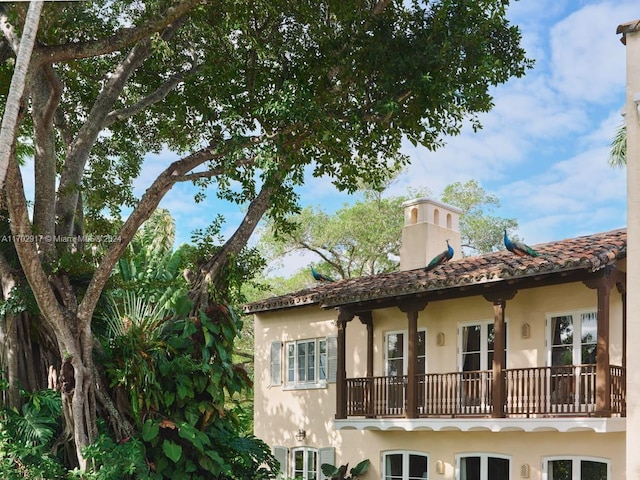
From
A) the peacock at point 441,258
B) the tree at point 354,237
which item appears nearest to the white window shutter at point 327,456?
the peacock at point 441,258

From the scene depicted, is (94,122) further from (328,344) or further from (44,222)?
(328,344)

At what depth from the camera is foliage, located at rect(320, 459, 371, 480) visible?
62.5 ft

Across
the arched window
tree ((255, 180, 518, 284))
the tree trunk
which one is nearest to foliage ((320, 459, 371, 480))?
the arched window

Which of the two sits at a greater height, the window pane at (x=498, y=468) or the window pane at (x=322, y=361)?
the window pane at (x=322, y=361)

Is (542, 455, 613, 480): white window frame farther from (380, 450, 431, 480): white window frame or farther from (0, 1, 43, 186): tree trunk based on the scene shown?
(0, 1, 43, 186): tree trunk

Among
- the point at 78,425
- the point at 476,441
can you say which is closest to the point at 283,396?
the point at 476,441

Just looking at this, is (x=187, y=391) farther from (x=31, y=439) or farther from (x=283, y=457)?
(x=283, y=457)

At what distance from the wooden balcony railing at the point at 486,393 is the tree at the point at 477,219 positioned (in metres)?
18.9

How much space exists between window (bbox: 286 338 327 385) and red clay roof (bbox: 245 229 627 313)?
1064 millimetres

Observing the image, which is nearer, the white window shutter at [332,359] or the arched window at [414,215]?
the white window shutter at [332,359]

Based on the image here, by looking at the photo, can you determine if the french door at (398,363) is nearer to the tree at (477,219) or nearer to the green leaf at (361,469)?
the green leaf at (361,469)

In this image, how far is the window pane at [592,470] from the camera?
15.1 meters

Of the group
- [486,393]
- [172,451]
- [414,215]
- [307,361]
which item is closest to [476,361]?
[486,393]

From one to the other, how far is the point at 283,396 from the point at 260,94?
393 inches
